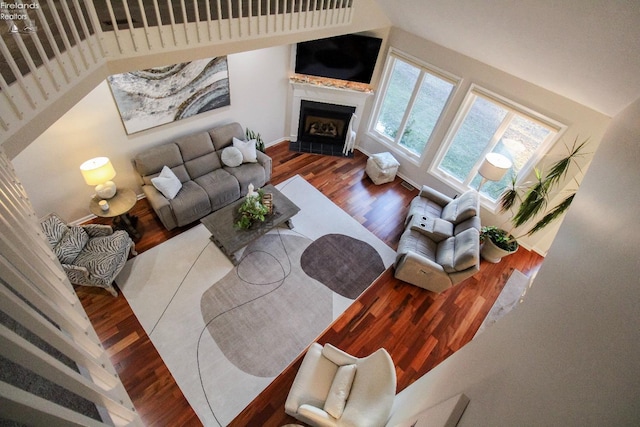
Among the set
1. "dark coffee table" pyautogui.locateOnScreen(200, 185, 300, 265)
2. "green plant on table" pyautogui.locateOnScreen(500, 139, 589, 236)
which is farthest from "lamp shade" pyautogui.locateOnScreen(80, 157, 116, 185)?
"green plant on table" pyautogui.locateOnScreen(500, 139, 589, 236)

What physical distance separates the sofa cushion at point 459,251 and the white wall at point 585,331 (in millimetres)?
3101

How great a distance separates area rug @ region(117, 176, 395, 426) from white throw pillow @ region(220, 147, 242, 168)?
1.21 meters

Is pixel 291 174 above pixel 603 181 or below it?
below

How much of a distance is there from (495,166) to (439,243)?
A: 134 centimetres

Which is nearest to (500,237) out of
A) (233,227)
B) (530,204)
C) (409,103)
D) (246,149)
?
(530,204)

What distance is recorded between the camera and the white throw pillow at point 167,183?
4168 millimetres

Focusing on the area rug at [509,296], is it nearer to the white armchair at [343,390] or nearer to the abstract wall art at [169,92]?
the white armchair at [343,390]

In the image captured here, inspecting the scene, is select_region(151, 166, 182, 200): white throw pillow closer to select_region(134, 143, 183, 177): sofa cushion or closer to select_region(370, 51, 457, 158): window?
select_region(134, 143, 183, 177): sofa cushion

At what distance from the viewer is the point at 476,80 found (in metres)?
4.48

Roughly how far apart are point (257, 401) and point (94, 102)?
3.85 metres

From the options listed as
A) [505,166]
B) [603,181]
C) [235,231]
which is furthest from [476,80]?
[603,181]

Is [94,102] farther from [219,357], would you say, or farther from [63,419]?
[63,419]

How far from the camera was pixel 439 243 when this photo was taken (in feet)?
14.5

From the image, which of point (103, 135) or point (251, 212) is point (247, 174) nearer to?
point (251, 212)
